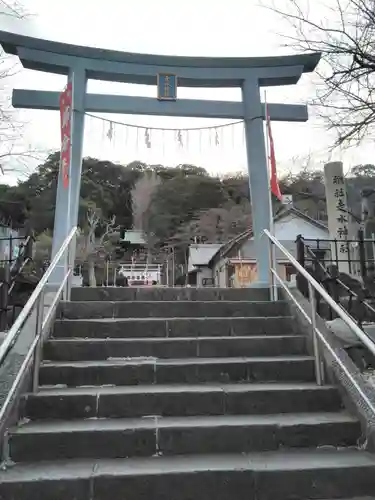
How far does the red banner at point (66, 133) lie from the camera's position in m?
6.61

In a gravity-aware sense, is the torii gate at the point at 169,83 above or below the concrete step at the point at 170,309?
above

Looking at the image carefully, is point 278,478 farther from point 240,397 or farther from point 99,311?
point 99,311

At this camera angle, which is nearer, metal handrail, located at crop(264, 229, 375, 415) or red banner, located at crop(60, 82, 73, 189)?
metal handrail, located at crop(264, 229, 375, 415)

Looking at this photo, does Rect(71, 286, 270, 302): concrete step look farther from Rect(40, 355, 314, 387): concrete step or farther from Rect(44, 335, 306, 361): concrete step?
Rect(40, 355, 314, 387): concrete step

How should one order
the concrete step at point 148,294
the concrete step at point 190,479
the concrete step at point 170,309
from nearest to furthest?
the concrete step at point 190,479
the concrete step at point 170,309
the concrete step at point 148,294

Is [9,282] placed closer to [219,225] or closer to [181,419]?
[181,419]

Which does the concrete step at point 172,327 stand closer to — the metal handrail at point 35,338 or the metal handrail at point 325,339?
the metal handrail at point 35,338

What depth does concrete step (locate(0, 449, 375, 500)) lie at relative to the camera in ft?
8.04

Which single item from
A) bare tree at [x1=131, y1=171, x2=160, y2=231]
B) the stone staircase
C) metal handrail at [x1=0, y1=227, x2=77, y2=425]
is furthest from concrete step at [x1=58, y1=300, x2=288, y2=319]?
bare tree at [x1=131, y1=171, x2=160, y2=231]

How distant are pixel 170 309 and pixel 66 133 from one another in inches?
144

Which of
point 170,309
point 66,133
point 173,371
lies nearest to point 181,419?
point 173,371

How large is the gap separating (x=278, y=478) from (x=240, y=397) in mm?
785

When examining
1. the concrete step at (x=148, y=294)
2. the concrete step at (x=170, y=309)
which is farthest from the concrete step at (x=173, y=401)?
the concrete step at (x=148, y=294)

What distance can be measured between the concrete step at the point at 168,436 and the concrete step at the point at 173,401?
0.11 m
